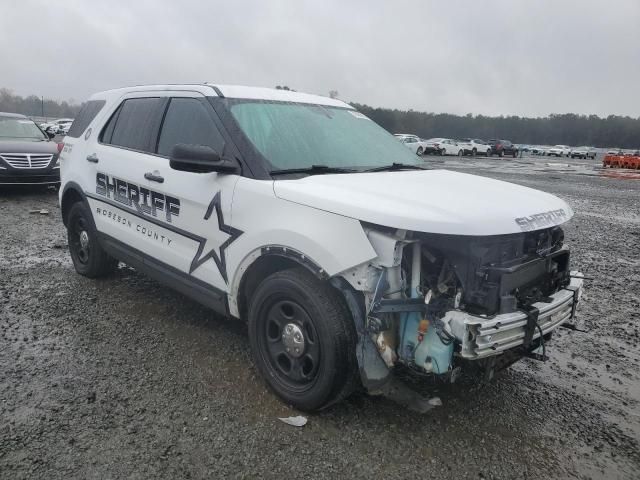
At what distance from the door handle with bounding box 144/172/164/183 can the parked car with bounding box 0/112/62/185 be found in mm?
7399

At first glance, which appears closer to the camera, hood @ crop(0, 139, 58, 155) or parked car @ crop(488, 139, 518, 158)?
hood @ crop(0, 139, 58, 155)

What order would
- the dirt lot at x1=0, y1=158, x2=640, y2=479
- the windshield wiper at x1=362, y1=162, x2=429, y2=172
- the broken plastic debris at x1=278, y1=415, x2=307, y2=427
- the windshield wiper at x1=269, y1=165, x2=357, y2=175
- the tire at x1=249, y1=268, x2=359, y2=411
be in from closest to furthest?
the dirt lot at x1=0, y1=158, x2=640, y2=479 → the tire at x1=249, y1=268, x2=359, y2=411 → the broken plastic debris at x1=278, y1=415, x2=307, y2=427 → the windshield wiper at x1=269, y1=165, x2=357, y2=175 → the windshield wiper at x1=362, y1=162, x2=429, y2=172

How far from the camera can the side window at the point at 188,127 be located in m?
3.56

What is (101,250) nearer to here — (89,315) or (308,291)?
(89,315)

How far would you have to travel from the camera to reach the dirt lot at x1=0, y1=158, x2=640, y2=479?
261 centimetres

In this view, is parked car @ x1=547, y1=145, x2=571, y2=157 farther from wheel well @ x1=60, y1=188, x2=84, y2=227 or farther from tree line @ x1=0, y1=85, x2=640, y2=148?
wheel well @ x1=60, y1=188, x2=84, y2=227

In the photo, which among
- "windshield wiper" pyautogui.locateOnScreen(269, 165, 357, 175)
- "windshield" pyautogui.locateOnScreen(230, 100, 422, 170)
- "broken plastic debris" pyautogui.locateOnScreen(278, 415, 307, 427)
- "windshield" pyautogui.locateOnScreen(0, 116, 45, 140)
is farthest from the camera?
"windshield" pyautogui.locateOnScreen(0, 116, 45, 140)

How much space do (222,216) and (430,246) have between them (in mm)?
1364

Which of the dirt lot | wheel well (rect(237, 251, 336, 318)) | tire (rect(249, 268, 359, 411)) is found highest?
wheel well (rect(237, 251, 336, 318))

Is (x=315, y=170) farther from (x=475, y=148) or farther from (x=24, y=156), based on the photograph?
(x=475, y=148)

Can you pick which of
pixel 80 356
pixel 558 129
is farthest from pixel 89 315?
pixel 558 129

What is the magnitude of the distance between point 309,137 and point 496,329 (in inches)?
73.7

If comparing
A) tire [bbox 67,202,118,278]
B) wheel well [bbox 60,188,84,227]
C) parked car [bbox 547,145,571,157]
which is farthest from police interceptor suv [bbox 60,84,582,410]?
parked car [bbox 547,145,571,157]

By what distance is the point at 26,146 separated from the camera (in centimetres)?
1046
